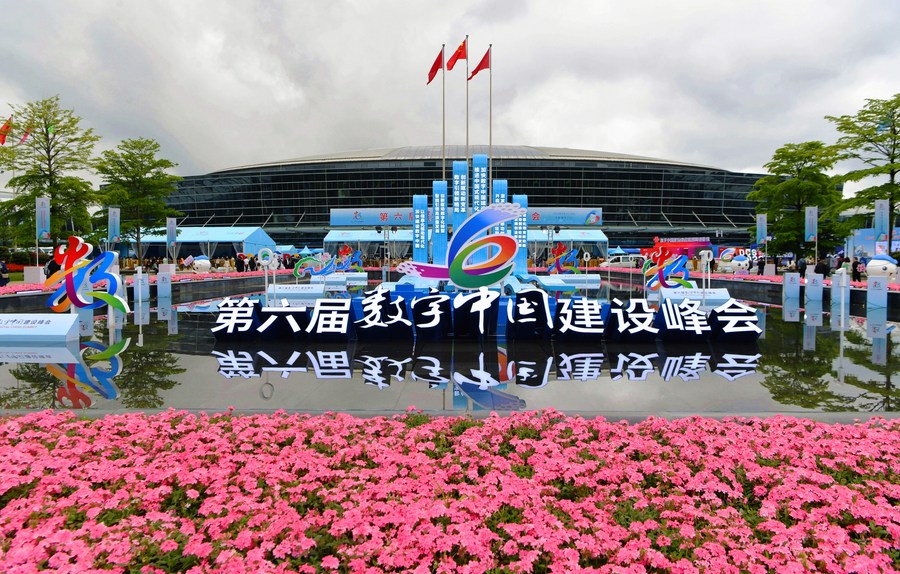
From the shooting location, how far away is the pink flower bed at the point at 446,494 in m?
3.10

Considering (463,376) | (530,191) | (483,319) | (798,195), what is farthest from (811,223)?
(530,191)

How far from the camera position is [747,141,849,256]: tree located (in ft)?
94.2

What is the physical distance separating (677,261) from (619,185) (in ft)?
182

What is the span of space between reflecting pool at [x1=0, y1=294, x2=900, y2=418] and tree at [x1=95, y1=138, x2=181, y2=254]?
21.7 meters

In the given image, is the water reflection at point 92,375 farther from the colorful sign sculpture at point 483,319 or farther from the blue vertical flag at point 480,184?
the blue vertical flag at point 480,184

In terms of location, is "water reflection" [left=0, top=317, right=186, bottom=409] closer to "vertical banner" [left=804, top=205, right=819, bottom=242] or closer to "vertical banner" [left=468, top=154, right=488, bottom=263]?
"vertical banner" [left=468, top=154, right=488, bottom=263]

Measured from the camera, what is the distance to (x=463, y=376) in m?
8.00

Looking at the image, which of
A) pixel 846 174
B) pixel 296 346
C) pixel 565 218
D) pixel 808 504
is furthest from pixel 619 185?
pixel 808 504

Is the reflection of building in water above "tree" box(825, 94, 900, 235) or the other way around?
the other way around

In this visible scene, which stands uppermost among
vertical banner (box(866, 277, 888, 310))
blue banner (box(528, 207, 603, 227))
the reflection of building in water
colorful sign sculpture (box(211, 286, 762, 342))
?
blue banner (box(528, 207, 603, 227))

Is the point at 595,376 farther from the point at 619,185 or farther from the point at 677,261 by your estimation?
the point at 619,185

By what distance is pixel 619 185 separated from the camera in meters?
70.6

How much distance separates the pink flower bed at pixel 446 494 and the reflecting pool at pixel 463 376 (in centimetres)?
83

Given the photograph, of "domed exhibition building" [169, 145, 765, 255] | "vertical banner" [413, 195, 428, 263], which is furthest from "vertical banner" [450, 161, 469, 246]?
"domed exhibition building" [169, 145, 765, 255]
